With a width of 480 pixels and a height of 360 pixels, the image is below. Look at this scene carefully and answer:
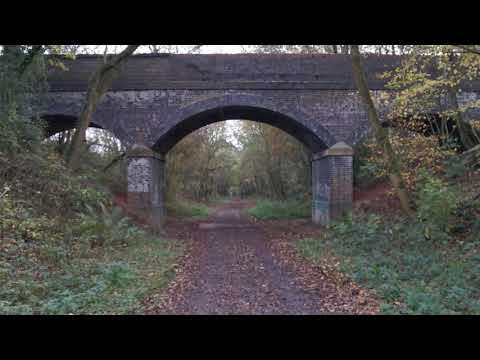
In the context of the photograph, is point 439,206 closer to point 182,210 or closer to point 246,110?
point 246,110

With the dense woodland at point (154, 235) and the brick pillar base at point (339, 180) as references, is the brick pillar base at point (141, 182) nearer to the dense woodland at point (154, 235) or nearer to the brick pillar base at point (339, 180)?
the dense woodland at point (154, 235)

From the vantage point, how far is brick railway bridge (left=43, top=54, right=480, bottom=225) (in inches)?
595

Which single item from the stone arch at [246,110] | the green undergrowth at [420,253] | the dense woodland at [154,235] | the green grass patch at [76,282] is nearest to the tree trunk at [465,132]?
the dense woodland at [154,235]

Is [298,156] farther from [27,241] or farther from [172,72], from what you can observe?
[27,241]

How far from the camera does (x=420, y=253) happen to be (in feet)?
28.0

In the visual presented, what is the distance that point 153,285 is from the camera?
7.24m

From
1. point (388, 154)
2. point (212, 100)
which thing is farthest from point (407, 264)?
point (212, 100)

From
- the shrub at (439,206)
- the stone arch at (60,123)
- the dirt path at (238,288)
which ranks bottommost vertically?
the dirt path at (238,288)

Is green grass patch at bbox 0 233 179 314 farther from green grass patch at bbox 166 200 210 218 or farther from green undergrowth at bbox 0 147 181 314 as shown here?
green grass patch at bbox 166 200 210 218

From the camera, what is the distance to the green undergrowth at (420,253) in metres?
5.82

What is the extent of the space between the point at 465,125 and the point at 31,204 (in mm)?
13155

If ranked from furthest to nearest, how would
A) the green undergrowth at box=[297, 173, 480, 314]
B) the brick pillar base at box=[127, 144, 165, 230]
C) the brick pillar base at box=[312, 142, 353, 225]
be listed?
the brick pillar base at box=[312, 142, 353, 225] → the brick pillar base at box=[127, 144, 165, 230] → the green undergrowth at box=[297, 173, 480, 314]

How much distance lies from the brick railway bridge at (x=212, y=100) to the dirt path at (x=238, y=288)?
4.51 m

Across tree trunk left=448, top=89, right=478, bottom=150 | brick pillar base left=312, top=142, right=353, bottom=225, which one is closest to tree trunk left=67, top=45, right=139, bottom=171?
brick pillar base left=312, top=142, right=353, bottom=225
